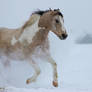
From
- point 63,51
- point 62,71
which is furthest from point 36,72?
point 63,51

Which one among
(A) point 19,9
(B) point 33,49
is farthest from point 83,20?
(B) point 33,49

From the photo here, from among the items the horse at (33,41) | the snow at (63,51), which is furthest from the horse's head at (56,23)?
the snow at (63,51)

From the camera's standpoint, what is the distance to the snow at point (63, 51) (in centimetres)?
185

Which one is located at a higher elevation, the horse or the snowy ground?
the horse

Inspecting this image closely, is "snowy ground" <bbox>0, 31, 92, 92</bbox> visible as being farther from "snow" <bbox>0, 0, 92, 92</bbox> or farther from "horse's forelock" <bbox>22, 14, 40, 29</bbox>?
"horse's forelock" <bbox>22, 14, 40, 29</bbox>

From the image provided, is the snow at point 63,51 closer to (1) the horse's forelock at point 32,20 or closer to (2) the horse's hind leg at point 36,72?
(2) the horse's hind leg at point 36,72

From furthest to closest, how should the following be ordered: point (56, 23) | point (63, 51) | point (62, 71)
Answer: point (63, 51) < point (62, 71) < point (56, 23)

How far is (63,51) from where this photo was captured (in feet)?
6.98

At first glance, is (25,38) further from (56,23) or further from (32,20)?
(56,23)

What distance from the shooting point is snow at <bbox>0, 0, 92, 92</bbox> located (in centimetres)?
185

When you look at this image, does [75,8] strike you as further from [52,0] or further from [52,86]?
[52,86]

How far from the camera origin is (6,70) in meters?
1.89

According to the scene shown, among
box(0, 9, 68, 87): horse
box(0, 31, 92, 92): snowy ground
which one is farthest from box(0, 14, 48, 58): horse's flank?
box(0, 31, 92, 92): snowy ground

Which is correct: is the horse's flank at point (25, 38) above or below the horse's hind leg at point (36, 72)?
above
